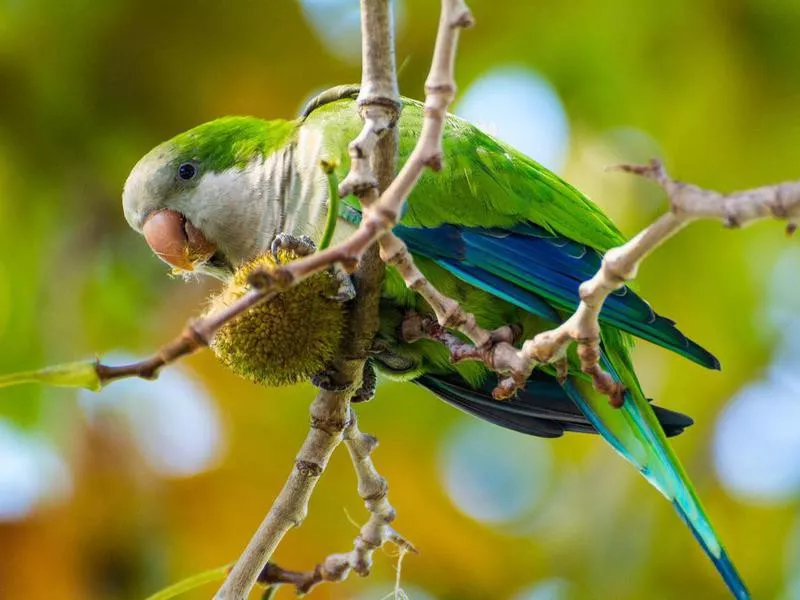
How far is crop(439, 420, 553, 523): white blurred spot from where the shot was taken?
19.4 ft

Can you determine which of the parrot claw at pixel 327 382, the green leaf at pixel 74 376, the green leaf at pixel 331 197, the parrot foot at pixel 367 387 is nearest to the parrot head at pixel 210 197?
the parrot foot at pixel 367 387

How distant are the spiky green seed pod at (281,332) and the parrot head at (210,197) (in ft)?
2.60

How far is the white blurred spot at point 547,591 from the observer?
541cm

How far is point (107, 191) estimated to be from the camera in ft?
18.8

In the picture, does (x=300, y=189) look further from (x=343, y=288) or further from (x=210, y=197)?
(x=343, y=288)

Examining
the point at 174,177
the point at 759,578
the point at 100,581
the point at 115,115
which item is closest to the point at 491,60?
the point at 115,115

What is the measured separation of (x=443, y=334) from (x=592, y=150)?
3142mm

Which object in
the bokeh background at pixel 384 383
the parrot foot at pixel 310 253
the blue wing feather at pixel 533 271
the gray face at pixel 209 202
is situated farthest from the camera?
the bokeh background at pixel 384 383

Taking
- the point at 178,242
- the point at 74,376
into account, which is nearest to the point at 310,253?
the point at 178,242

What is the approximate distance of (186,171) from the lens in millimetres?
3328

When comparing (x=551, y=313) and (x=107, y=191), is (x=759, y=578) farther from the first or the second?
(x=107, y=191)

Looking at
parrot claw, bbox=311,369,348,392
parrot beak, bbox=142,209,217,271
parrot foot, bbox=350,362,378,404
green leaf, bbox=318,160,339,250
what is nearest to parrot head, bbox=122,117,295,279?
parrot beak, bbox=142,209,217,271

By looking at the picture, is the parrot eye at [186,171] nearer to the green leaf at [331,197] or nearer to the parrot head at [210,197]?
the parrot head at [210,197]

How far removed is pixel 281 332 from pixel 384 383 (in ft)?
11.8
